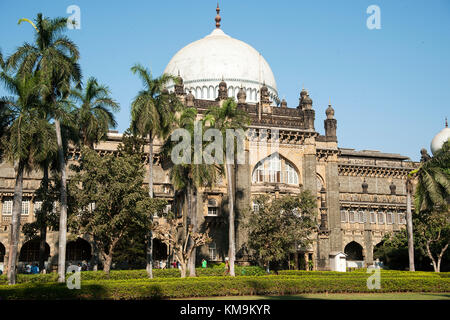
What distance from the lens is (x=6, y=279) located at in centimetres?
3612

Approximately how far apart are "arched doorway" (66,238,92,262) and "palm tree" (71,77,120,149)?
1701cm

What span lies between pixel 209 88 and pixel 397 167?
26.9m

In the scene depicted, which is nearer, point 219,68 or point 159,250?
point 159,250

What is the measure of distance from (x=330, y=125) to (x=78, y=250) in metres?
31.4

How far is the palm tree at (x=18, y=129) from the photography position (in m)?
32.8

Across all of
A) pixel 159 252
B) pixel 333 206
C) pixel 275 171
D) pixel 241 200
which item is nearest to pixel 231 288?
pixel 241 200

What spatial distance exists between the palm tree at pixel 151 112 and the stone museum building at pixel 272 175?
37.1ft

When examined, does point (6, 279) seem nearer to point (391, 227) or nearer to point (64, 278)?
point (64, 278)

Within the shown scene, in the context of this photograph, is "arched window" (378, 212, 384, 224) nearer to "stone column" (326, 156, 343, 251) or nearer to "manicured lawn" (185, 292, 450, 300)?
"stone column" (326, 156, 343, 251)

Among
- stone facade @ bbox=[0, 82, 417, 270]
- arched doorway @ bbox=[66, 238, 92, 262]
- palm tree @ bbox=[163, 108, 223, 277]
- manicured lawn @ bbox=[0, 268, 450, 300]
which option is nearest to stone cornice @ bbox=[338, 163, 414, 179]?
stone facade @ bbox=[0, 82, 417, 270]

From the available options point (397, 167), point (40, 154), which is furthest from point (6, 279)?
point (397, 167)

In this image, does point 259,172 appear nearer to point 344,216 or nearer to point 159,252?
point 344,216

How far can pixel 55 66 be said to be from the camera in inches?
1423

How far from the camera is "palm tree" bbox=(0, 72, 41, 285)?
32750 millimetres
